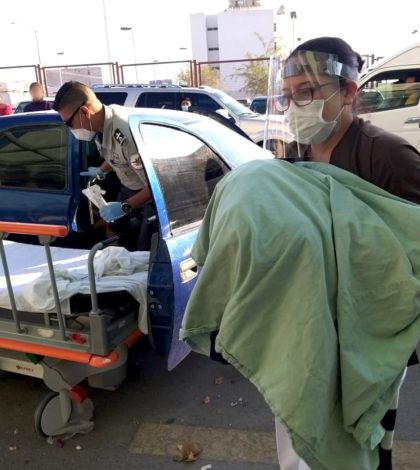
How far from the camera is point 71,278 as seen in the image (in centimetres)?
285

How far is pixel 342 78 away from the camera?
5.02 ft

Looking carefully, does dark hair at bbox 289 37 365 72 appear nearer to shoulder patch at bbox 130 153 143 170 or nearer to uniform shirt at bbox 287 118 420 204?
uniform shirt at bbox 287 118 420 204

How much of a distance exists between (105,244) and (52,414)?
1.03 metres

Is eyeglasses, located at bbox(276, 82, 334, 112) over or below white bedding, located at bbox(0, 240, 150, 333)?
over

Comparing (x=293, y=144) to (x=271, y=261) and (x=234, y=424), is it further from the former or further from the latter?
(x=234, y=424)

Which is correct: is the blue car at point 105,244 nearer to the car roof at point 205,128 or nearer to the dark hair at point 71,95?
the car roof at point 205,128

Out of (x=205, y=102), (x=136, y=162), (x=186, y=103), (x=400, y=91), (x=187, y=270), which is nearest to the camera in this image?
(x=187, y=270)

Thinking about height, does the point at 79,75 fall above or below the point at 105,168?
above

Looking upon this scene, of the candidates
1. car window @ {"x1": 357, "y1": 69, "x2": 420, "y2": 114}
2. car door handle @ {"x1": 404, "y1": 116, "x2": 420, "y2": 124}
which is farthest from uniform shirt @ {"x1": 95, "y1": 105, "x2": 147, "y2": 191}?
car door handle @ {"x1": 404, "y1": 116, "x2": 420, "y2": 124}

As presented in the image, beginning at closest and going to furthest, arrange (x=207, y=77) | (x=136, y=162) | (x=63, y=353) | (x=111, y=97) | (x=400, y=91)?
(x=63, y=353)
(x=136, y=162)
(x=400, y=91)
(x=111, y=97)
(x=207, y=77)

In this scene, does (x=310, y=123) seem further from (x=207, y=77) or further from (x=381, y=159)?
(x=207, y=77)

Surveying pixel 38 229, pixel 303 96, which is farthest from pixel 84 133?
pixel 303 96

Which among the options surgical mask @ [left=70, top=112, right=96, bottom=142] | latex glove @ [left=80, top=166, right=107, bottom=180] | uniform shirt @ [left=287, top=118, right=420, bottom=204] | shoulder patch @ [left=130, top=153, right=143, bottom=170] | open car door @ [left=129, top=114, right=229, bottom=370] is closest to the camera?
uniform shirt @ [left=287, top=118, right=420, bottom=204]

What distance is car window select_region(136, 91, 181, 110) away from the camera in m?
9.60
